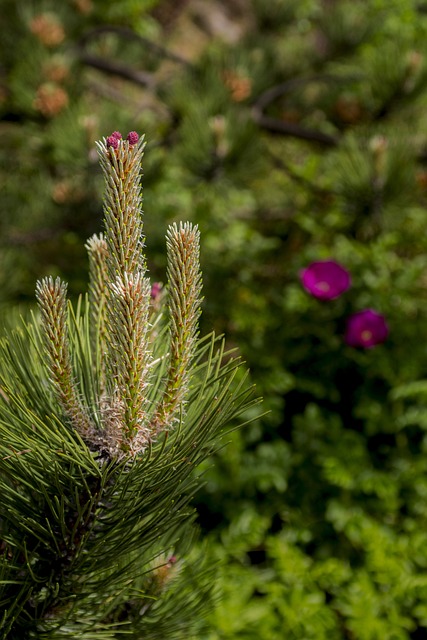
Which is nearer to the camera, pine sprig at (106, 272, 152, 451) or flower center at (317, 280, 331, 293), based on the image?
pine sprig at (106, 272, 152, 451)

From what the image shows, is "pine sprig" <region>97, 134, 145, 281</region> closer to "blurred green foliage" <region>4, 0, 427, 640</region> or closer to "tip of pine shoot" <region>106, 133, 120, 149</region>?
"tip of pine shoot" <region>106, 133, 120, 149</region>

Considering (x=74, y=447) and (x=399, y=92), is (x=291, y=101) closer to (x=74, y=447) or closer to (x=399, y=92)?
(x=399, y=92)

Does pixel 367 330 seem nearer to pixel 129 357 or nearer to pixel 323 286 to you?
pixel 323 286

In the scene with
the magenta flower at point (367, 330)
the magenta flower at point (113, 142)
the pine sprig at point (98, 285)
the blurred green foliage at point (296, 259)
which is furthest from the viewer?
the magenta flower at point (367, 330)

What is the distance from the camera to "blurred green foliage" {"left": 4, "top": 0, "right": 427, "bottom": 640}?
2.05 meters

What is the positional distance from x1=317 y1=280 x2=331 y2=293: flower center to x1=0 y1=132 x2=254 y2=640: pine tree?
5.85ft

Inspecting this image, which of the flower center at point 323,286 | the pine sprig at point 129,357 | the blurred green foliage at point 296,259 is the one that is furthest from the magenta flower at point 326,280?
the pine sprig at point 129,357

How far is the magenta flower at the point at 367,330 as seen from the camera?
2.51 m

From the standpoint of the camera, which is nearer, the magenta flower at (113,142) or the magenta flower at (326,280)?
the magenta flower at (113,142)

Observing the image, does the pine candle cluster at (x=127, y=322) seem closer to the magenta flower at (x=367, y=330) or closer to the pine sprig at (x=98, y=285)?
the pine sprig at (x=98, y=285)

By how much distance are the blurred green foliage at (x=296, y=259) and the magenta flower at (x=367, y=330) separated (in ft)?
0.31

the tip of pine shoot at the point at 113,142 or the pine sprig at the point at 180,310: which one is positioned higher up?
the tip of pine shoot at the point at 113,142

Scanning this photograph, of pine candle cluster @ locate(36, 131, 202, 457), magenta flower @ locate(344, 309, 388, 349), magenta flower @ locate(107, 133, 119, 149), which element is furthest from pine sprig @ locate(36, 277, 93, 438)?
magenta flower @ locate(344, 309, 388, 349)

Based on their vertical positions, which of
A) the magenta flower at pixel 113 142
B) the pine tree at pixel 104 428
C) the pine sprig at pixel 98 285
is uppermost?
the magenta flower at pixel 113 142
